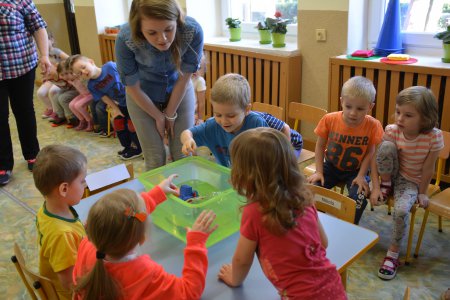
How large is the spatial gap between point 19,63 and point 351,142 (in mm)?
2295

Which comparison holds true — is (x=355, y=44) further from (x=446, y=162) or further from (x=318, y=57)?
(x=446, y=162)

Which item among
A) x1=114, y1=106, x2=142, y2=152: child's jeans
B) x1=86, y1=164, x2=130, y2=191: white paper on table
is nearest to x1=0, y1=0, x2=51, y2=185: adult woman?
x1=114, y1=106, x2=142, y2=152: child's jeans

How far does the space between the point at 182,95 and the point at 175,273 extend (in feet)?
3.65

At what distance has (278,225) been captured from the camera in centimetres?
112

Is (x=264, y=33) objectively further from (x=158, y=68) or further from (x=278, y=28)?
(x=158, y=68)

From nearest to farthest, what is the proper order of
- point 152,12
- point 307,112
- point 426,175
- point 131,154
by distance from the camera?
point 152,12
point 426,175
point 307,112
point 131,154

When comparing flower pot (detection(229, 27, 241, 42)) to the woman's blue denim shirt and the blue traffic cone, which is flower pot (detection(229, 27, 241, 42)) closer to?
the blue traffic cone

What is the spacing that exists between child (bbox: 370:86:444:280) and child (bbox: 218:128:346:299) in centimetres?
110

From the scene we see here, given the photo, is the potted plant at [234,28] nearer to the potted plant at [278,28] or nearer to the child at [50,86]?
the potted plant at [278,28]

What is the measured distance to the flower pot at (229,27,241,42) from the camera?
4.12m

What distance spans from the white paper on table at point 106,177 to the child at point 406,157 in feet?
4.09

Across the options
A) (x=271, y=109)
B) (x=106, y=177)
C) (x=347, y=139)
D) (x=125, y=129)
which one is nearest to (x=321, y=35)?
(x=271, y=109)

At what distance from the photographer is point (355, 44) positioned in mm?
3178

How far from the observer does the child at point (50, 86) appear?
4.91 meters
